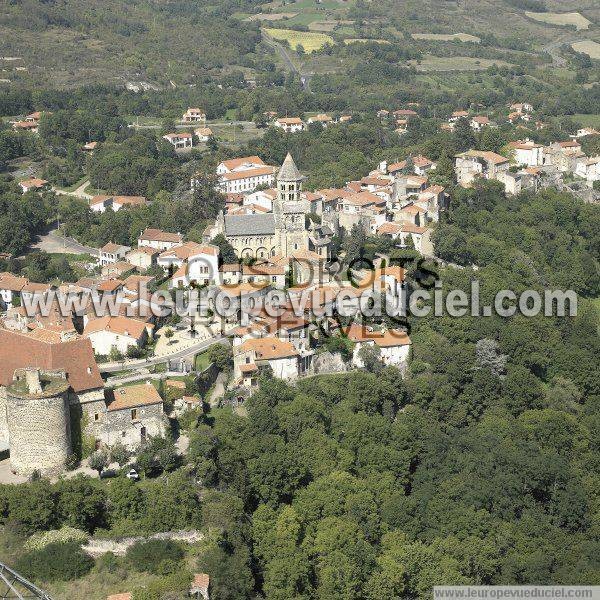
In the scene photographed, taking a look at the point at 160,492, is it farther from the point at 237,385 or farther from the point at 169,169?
the point at 169,169

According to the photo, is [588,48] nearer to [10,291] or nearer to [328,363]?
[10,291]

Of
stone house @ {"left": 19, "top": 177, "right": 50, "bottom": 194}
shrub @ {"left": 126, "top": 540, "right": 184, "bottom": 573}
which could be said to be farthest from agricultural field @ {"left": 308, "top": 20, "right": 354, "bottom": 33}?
shrub @ {"left": 126, "top": 540, "right": 184, "bottom": 573}

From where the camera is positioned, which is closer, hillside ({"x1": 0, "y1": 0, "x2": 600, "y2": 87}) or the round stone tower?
the round stone tower

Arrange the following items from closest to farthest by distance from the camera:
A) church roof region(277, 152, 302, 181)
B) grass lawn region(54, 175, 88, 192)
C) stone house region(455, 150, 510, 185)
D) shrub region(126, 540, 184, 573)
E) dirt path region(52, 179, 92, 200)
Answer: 1. shrub region(126, 540, 184, 573)
2. church roof region(277, 152, 302, 181)
3. stone house region(455, 150, 510, 185)
4. dirt path region(52, 179, 92, 200)
5. grass lawn region(54, 175, 88, 192)

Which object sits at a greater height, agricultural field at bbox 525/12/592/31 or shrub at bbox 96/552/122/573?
agricultural field at bbox 525/12/592/31

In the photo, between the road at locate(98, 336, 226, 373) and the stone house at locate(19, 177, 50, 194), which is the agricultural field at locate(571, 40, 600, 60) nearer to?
the stone house at locate(19, 177, 50, 194)
